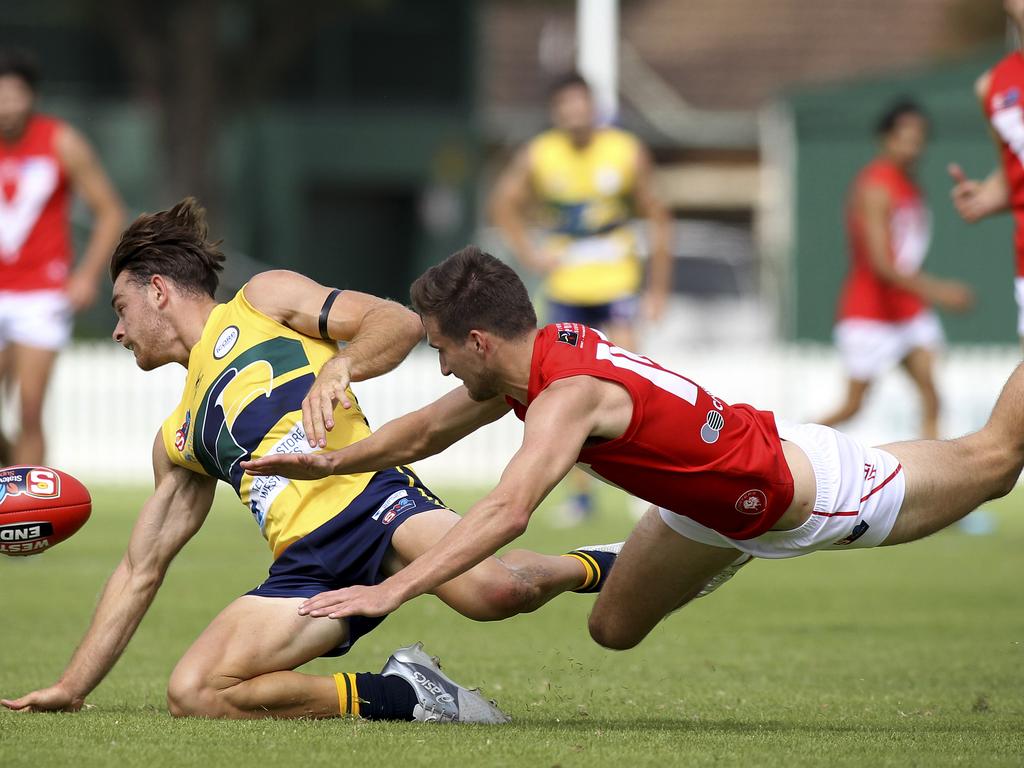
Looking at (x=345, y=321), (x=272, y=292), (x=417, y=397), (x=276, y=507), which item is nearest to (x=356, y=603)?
(x=276, y=507)

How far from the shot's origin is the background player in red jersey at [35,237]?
10461 mm

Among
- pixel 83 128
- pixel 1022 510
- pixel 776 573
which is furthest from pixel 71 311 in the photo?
pixel 83 128

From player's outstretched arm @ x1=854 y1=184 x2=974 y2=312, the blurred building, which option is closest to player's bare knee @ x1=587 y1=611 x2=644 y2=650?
player's outstretched arm @ x1=854 y1=184 x2=974 y2=312

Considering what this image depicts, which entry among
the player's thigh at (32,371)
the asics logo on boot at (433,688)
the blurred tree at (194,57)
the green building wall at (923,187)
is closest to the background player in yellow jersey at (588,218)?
the player's thigh at (32,371)

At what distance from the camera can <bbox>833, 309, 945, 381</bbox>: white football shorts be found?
12.3 m

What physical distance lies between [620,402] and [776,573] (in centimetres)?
548

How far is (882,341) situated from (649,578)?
6752 millimetres

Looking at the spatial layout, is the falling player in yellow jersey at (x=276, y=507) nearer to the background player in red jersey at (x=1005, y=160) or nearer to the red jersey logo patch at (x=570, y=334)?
the red jersey logo patch at (x=570, y=334)

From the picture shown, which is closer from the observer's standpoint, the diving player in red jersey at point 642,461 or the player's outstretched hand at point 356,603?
the player's outstretched hand at point 356,603

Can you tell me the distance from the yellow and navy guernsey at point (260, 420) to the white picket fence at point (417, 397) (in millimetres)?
10896

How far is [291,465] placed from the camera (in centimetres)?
525

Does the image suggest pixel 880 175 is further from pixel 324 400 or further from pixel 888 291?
pixel 324 400

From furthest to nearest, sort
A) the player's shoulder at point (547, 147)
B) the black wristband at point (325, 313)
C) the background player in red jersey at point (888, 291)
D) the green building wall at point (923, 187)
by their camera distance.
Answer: the green building wall at point (923, 187)
the player's shoulder at point (547, 147)
the background player in red jersey at point (888, 291)
the black wristband at point (325, 313)

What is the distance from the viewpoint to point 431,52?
30219mm
